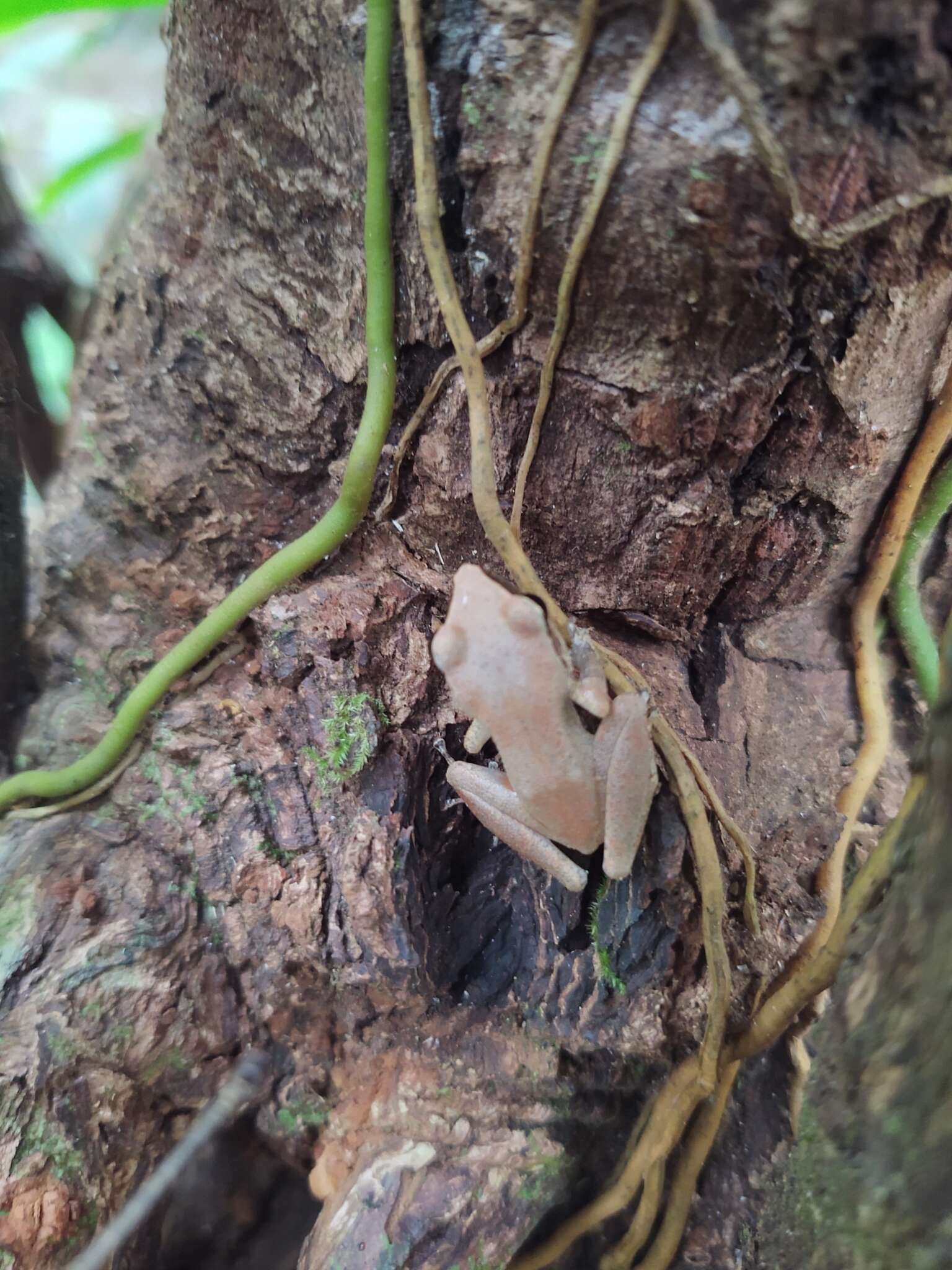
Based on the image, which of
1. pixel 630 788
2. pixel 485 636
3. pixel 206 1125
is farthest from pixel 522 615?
pixel 206 1125

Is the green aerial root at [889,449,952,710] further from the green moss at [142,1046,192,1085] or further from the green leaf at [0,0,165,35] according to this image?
the green leaf at [0,0,165,35]

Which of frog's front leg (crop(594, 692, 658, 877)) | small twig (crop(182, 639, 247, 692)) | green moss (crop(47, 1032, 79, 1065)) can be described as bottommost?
green moss (crop(47, 1032, 79, 1065))

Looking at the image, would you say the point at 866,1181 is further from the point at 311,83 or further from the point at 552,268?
the point at 311,83

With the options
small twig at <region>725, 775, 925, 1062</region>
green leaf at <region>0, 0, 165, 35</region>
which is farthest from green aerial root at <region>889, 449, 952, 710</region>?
green leaf at <region>0, 0, 165, 35</region>

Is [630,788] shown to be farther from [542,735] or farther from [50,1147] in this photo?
[50,1147]

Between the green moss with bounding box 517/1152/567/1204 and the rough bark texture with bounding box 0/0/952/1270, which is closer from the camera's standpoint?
the rough bark texture with bounding box 0/0/952/1270

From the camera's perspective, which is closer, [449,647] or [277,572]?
[449,647]
